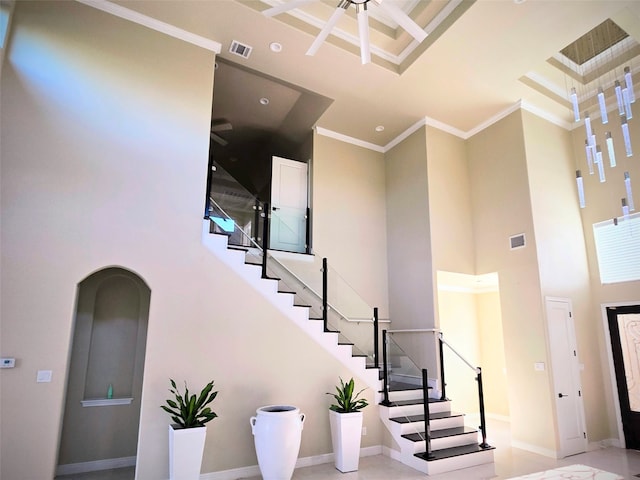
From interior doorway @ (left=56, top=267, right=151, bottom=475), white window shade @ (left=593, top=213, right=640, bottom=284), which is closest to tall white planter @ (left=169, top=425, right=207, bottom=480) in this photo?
interior doorway @ (left=56, top=267, right=151, bottom=475)

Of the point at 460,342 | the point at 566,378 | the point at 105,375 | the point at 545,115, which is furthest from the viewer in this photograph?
the point at 460,342

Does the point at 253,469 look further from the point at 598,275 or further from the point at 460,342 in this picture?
the point at 598,275

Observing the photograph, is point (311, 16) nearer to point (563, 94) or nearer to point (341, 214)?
point (341, 214)

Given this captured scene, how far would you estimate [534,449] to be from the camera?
5.45 meters

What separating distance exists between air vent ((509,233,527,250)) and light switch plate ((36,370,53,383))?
659 centimetres

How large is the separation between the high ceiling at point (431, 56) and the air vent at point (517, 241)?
230 centimetres

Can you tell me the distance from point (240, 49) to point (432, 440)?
19.8 ft

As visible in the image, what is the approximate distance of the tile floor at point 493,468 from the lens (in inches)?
172

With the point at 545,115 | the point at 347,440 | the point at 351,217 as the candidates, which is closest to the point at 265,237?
the point at 351,217

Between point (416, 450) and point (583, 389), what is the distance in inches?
122

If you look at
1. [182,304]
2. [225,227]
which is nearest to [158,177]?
[225,227]

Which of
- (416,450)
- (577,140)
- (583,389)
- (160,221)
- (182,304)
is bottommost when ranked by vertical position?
(416,450)

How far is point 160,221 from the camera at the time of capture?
4547 mm

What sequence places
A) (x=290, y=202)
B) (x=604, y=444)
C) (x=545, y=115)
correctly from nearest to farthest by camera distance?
(x=604, y=444) < (x=545, y=115) < (x=290, y=202)
